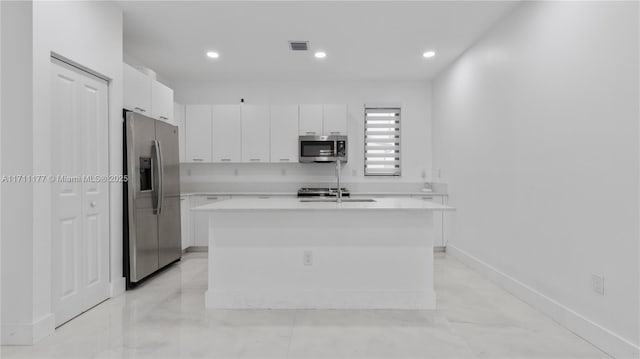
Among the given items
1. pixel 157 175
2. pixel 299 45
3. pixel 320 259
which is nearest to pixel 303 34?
pixel 299 45

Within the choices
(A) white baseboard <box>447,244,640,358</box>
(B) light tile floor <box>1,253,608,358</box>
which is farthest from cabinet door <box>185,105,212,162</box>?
(A) white baseboard <box>447,244,640,358</box>

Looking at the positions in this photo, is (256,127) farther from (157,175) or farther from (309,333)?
(309,333)

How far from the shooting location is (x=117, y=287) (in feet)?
10.6

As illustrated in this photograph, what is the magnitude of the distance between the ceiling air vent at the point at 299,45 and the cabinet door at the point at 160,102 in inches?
59.7

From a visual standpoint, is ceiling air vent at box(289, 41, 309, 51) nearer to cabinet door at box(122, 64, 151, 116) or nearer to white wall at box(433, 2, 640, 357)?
cabinet door at box(122, 64, 151, 116)

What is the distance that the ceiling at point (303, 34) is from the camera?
3250 millimetres

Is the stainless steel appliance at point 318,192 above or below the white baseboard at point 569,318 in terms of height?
above

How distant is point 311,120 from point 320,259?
Answer: 2823mm

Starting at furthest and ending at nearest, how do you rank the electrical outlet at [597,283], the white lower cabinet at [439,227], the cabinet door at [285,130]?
the cabinet door at [285,130]
the white lower cabinet at [439,227]
the electrical outlet at [597,283]

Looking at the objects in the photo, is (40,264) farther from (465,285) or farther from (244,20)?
(465,285)

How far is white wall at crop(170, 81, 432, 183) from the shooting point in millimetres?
5652

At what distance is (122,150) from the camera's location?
3.27 m

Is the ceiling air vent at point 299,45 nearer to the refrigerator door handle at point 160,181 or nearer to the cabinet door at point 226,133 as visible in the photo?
the cabinet door at point 226,133

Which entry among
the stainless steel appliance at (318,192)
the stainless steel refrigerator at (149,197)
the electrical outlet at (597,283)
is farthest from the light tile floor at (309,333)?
the stainless steel appliance at (318,192)
